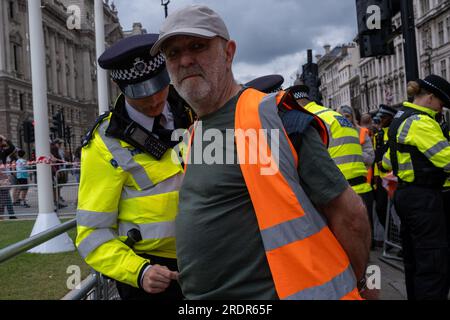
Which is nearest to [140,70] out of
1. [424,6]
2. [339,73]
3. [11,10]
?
[11,10]

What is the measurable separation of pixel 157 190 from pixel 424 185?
2619mm

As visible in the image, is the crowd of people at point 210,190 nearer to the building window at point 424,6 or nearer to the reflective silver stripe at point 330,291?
the reflective silver stripe at point 330,291

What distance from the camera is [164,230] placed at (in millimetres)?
2311

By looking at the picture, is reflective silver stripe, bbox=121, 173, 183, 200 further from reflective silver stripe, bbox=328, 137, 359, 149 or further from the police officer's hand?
reflective silver stripe, bbox=328, 137, 359, 149

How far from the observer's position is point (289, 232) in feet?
5.01

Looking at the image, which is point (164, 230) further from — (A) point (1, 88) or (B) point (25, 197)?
(A) point (1, 88)

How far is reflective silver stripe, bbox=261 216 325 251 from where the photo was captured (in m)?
1.53

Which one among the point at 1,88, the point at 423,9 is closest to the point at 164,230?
the point at 1,88

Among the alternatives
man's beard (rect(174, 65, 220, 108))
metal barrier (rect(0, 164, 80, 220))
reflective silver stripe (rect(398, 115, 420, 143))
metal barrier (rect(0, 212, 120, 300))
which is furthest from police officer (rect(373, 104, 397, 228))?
metal barrier (rect(0, 164, 80, 220))

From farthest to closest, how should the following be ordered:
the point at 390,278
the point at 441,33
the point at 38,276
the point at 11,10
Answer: the point at 441,33 → the point at 11,10 → the point at 38,276 → the point at 390,278

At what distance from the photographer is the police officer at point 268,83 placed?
3483 millimetres

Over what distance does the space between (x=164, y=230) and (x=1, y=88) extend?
55326 mm

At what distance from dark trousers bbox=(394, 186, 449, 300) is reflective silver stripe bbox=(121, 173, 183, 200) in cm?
249
